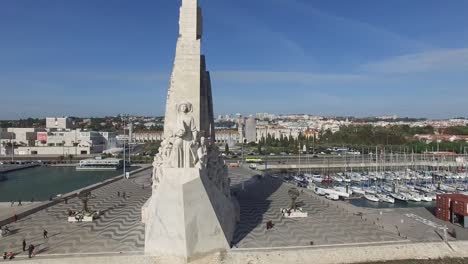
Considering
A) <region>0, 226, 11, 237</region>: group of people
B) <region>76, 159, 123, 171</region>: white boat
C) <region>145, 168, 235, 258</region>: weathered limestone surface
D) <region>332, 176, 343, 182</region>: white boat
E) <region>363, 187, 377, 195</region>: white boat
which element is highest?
<region>145, 168, 235, 258</region>: weathered limestone surface

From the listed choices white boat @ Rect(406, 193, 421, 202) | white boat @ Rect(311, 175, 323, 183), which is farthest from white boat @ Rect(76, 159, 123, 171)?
white boat @ Rect(406, 193, 421, 202)

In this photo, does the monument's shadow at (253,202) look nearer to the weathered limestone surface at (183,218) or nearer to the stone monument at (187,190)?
the stone monument at (187,190)

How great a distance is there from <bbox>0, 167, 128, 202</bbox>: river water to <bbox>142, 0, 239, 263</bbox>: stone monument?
2454 centimetres

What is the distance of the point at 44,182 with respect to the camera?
147ft

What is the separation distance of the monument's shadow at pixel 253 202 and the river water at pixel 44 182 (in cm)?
1826

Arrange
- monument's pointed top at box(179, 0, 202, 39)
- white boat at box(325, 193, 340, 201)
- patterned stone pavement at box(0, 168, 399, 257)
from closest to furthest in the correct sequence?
patterned stone pavement at box(0, 168, 399, 257) → monument's pointed top at box(179, 0, 202, 39) → white boat at box(325, 193, 340, 201)

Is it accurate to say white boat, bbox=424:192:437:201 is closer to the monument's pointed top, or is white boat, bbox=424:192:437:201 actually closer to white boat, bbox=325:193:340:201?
white boat, bbox=325:193:340:201

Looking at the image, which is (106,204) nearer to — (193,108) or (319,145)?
(193,108)

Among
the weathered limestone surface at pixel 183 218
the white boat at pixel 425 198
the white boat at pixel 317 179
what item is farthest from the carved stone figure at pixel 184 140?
the white boat at pixel 317 179

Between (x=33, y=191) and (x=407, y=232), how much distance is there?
3485cm

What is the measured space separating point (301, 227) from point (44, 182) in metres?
36.0

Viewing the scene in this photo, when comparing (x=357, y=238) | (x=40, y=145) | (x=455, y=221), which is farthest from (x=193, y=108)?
(x=40, y=145)

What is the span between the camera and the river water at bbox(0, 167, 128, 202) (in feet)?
122

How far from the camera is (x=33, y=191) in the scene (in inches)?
1535
